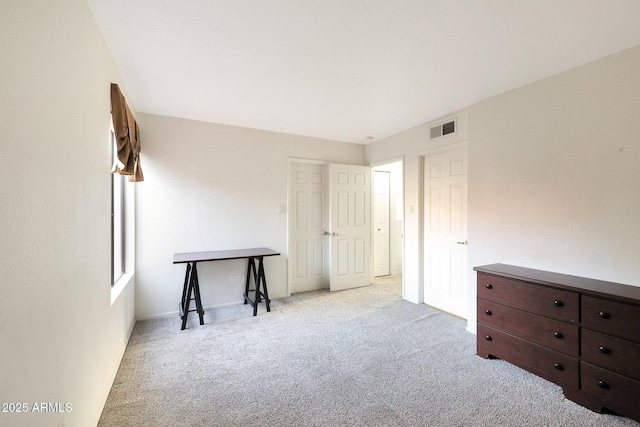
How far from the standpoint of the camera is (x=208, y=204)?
3770 mm

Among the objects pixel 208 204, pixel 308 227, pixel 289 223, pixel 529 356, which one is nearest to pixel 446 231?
pixel 529 356

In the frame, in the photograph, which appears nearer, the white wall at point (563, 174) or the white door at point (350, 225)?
the white wall at point (563, 174)

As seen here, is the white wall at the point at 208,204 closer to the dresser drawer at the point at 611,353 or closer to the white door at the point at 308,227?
the white door at the point at 308,227

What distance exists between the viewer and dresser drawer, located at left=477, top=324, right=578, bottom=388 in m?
2.01

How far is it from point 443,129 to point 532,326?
234 centimetres

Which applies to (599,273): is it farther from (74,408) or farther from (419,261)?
(74,408)

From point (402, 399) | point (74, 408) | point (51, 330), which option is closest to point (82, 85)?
point (51, 330)

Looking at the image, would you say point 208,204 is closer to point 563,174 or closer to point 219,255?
point 219,255

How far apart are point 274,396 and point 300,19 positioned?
2.56 meters

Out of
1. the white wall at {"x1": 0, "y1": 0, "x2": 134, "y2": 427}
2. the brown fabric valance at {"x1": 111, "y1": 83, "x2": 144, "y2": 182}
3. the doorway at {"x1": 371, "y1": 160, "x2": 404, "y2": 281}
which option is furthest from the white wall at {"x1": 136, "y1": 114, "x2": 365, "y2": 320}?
the doorway at {"x1": 371, "y1": 160, "x2": 404, "y2": 281}

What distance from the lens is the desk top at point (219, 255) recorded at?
3.26 m

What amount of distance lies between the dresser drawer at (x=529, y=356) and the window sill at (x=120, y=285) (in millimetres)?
3208

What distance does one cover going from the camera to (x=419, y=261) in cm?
400

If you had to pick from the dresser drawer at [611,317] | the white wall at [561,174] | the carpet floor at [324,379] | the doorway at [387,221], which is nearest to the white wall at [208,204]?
the carpet floor at [324,379]
